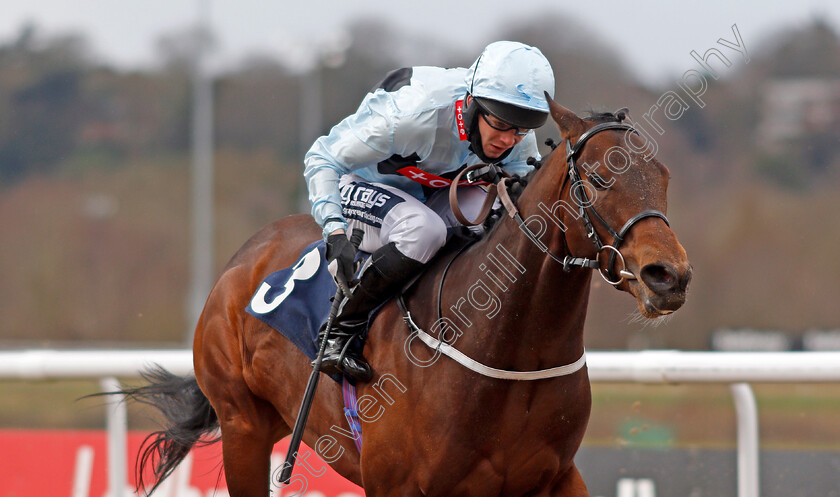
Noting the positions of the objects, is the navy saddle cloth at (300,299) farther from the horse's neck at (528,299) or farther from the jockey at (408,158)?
the horse's neck at (528,299)

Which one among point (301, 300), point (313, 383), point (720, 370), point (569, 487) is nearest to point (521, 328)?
point (569, 487)

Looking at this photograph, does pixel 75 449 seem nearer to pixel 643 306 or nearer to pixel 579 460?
pixel 579 460

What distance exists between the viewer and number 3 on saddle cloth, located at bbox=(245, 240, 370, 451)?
3.50 meters

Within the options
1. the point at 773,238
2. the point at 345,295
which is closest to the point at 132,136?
the point at 773,238

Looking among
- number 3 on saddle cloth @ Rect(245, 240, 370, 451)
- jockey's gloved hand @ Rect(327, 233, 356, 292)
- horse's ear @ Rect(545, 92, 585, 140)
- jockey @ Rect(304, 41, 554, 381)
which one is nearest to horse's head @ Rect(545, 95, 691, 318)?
horse's ear @ Rect(545, 92, 585, 140)

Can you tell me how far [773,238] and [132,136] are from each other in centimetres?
1789

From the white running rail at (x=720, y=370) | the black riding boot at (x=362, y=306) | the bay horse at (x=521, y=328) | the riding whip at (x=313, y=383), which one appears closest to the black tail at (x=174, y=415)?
the white running rail at (x=720, y=370)

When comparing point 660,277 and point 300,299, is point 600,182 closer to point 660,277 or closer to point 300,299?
point 660,277

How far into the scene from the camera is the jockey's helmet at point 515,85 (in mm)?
2863

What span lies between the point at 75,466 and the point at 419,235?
9.35 ft

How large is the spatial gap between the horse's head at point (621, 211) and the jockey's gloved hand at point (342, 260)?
2.67ft

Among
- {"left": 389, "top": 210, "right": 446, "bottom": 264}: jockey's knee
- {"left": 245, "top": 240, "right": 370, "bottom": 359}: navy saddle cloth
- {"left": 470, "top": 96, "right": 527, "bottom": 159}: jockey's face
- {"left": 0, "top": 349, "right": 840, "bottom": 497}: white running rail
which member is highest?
{"left": 470, "top": 96, "right": 527, "bottom": 159}: jockey's face

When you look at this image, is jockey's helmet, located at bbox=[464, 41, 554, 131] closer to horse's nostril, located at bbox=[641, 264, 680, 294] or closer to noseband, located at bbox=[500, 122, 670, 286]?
noseband, located at bbox=[500, 122, 670, 286]

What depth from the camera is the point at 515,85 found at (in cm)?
286
